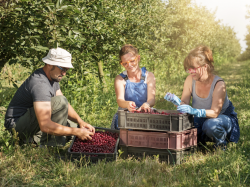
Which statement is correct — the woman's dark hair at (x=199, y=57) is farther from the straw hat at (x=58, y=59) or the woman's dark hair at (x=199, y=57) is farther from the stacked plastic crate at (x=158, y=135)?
the straw hat at (x=58, y=59)

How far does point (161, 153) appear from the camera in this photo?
3.28 m

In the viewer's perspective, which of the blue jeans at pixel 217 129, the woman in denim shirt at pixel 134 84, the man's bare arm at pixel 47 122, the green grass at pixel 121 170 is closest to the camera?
the green grass at pixel 121 170

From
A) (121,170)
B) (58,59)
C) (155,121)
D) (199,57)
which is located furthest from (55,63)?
(199,57)

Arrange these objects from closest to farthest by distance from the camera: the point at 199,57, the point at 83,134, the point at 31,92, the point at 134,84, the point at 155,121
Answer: the point at 155,121
the point at 31,92
the point at 83,134
the point at 199,57
the point at 134,84

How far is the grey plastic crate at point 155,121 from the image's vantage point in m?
3.16

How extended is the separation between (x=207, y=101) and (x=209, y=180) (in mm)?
1476

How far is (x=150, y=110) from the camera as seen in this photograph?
3658 millimetres

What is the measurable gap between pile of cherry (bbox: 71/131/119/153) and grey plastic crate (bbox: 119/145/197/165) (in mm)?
166

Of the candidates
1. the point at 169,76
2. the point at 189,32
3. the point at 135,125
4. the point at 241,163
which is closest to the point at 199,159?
the point at 241,163

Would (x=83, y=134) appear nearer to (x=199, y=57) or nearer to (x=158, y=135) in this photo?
(x=158, y=135)

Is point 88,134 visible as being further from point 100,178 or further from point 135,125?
point 100,178

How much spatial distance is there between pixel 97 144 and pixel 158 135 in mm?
816

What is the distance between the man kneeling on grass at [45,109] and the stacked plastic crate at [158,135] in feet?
1.74

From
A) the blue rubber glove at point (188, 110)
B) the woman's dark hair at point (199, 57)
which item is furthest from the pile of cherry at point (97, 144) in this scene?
the woman's dark hair at point (199, 57)
